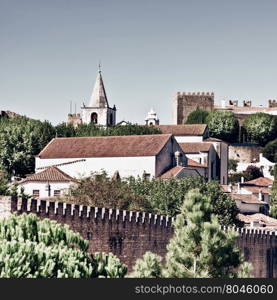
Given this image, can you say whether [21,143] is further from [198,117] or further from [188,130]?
[198,117]

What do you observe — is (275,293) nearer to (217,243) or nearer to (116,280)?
(116,280)

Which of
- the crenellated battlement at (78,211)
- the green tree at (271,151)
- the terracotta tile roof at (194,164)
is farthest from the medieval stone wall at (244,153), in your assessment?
the crenellated battlement at (78,211)

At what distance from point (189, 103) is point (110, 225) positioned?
126478 mm

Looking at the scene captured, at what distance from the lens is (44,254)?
1258 inches

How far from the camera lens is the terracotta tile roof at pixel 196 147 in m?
114

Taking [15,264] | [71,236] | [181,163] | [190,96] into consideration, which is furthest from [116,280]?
[190,96]

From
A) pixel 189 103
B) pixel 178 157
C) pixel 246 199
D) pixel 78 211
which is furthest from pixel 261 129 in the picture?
pixel 78 211

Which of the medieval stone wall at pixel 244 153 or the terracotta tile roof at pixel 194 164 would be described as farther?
the medieval stone wall at pixel 244 153

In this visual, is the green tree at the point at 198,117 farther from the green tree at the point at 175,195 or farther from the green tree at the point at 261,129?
the green tree at the point at 175,195

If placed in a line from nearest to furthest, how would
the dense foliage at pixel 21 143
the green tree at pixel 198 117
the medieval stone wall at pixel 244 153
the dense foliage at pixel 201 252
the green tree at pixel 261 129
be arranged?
the dense foliage at pixel 201 252
the dense foliage at pixel 21 143
the medieval stone wall at pixel 244 153
the green tree at pixel 261 129
the green tree at pixel 198 117

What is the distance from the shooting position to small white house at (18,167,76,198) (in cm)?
8562

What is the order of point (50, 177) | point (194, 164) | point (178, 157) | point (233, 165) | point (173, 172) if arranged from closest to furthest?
point (50, 177), point (173, 172), point (178, 157), point (194, 164), point (233, 165)

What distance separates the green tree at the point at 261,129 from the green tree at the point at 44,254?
124 m

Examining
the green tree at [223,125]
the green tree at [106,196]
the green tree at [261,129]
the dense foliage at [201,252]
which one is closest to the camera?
the dense foliage at [201,252]
